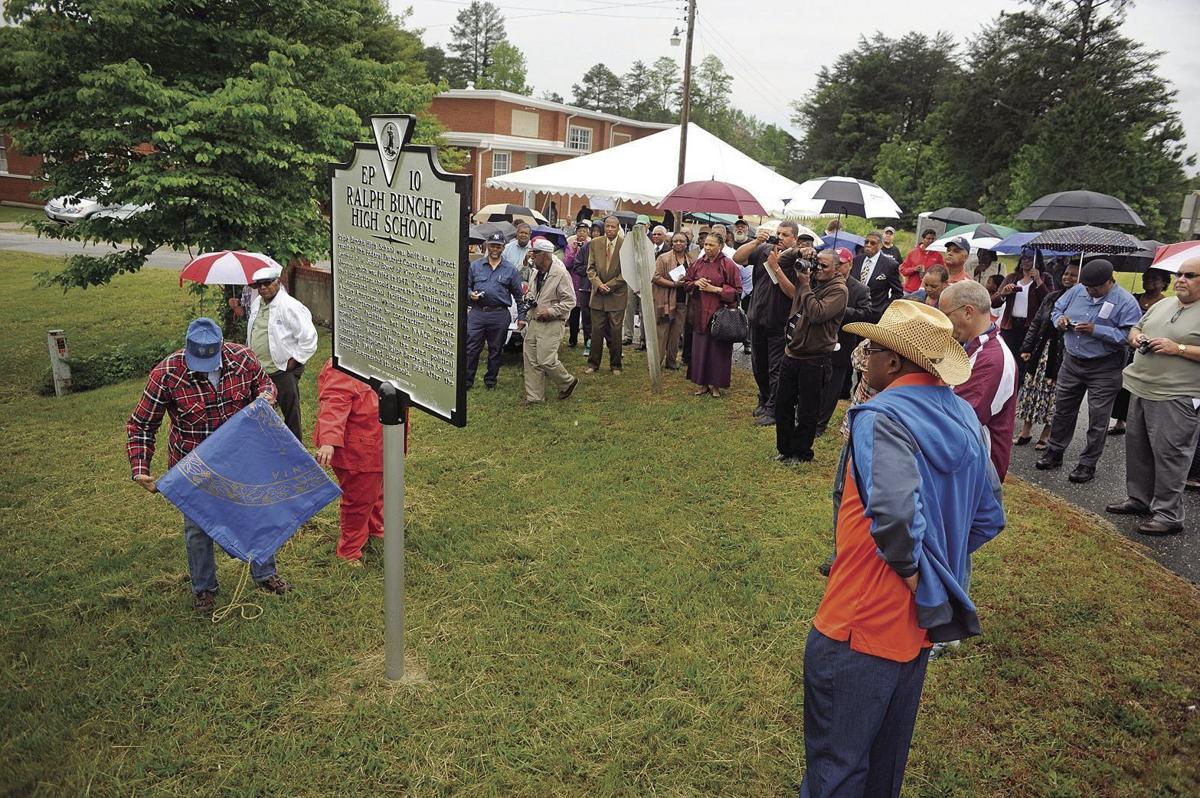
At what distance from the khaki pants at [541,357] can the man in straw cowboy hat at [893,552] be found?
6.32 metres

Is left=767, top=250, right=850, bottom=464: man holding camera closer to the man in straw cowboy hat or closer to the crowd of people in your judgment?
the crowd of people

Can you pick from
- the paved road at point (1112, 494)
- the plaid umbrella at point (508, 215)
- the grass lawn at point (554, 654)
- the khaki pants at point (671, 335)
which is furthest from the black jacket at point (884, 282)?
the plaid umbrella at point (508, 215)

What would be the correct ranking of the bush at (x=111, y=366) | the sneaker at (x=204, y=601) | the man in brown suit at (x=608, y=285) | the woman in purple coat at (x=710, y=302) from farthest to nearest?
the bush at (x=111, y=366), the man in brown suit at (x=608, y=285), the woman in purple coat at (x=710, y=302), the sneaker at (x=204, y=601)

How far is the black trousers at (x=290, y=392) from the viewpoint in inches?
254

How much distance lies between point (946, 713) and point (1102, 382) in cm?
405

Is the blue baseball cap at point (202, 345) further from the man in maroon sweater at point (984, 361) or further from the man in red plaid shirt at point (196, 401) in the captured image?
the man in maroon sweater at point (984, 361)

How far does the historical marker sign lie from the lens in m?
3.18

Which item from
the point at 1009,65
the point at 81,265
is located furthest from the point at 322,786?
the point at 1009,65

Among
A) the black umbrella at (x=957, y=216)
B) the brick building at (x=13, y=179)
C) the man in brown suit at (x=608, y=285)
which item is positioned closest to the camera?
the man in brown suit at (x=608, y=285)

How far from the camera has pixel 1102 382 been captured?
21.5 feet

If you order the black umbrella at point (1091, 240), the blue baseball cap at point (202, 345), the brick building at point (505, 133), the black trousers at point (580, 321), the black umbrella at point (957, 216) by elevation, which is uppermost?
the brick building at point (505, 133)

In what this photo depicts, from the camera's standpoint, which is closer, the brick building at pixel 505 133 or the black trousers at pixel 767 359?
the black trousers at pixel 767 359

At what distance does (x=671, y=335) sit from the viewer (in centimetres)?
1069

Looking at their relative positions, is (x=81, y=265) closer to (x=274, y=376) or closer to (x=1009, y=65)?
(x=274, y=376)
